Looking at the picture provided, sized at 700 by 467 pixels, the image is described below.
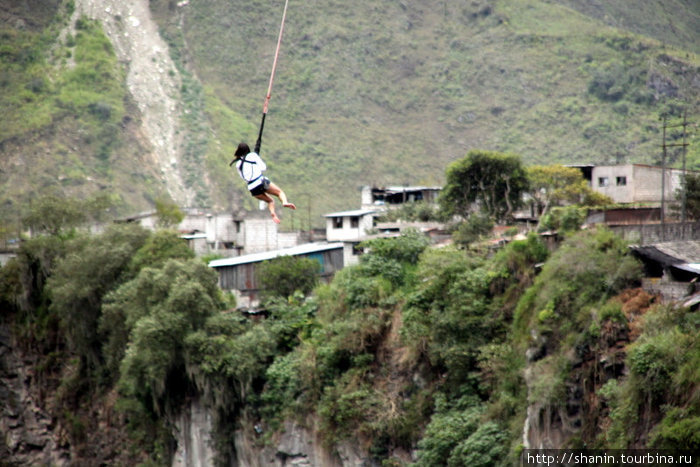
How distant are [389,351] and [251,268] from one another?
9609mm

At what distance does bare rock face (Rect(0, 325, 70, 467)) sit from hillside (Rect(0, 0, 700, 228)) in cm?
2257

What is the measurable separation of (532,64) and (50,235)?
155 ft

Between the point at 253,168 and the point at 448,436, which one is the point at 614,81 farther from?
the point at 253,168

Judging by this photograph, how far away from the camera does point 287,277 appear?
3672 centimetres

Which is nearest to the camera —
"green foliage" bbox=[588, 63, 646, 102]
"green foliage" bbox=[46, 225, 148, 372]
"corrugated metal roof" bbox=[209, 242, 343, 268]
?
"corrugated metal roof" bbox=[209, 242, 343, 268]

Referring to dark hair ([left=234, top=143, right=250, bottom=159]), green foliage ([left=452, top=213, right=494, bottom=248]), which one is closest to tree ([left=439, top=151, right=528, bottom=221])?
green foliage ([left=452, top=213, right=494, bottom=248])

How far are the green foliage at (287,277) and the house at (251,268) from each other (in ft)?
2.60

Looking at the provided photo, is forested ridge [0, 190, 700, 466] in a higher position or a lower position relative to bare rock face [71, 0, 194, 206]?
lower

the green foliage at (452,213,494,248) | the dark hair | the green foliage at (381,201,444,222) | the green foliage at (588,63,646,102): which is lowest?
the green foliage at (452,213,494,248)

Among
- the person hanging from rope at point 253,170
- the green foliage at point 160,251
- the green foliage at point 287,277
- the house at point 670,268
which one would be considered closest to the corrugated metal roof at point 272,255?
the green foliage at point 287,277

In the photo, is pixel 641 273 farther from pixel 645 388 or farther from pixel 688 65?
pixel 688 65

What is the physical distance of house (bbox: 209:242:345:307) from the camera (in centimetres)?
3822

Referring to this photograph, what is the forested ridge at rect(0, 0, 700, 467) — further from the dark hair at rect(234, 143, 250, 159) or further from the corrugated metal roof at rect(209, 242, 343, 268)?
the dark hair at rect(234, 143, 250, 159)

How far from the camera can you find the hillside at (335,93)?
7462cm
